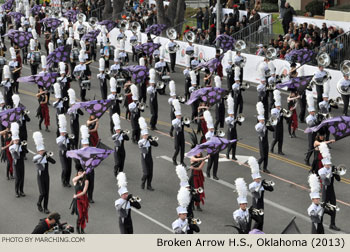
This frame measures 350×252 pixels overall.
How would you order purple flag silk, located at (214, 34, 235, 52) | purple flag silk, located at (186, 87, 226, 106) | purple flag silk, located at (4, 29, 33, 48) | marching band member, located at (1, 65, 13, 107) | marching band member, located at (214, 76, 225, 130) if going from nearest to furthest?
1. purple flag silk, located at (186, 87, 226, 106)
2. marching band member, located at (214, 76, 225, 130)
3. marching band member, located at (1, 65, 13, 107)
4. purple flag silk, located at (214, 34, 235, 52)
5. purple flag silk, located at (4, 29, 33, 48)

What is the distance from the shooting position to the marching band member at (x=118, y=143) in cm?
2138

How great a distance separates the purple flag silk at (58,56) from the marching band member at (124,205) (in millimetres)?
14279

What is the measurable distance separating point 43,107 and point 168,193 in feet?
22.9

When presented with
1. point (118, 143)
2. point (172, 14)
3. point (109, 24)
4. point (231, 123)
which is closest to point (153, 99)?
point (231, 123)

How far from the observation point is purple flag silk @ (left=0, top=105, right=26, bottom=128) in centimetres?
2241

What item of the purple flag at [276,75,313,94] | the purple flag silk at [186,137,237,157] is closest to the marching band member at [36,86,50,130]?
the purple flag at [276,75,313,94]

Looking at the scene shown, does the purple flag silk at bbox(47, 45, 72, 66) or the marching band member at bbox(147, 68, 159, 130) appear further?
the purple flag silk at bbox(47, 45, 72, 66)

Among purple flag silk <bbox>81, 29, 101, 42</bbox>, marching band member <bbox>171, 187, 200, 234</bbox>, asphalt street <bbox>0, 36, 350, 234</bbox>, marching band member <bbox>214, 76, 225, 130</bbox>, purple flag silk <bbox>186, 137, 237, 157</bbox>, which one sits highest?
purple flag silk <bbox>186, 137, 237, 157</bbox>

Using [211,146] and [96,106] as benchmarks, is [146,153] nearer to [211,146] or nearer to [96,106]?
[211,146]

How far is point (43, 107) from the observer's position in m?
26.5

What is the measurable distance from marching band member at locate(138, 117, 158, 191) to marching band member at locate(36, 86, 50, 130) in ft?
20.0

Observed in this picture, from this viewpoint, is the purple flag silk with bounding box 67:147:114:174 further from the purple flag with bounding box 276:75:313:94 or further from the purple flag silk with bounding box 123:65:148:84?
the purple flag silk with bounding box 123:65:148:84

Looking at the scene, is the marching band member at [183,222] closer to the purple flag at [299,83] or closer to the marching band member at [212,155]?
the marching band member at [212,155]

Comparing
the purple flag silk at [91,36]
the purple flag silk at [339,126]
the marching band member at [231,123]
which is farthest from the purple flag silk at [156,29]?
the purple flag silk at [339,126]
